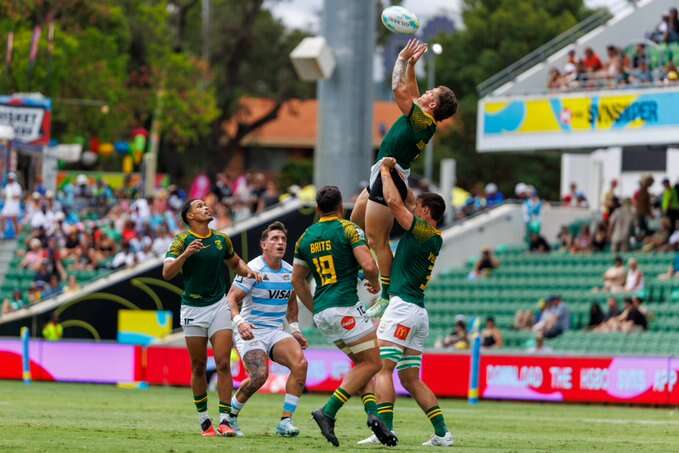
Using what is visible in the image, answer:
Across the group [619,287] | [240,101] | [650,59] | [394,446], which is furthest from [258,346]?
[240,101]

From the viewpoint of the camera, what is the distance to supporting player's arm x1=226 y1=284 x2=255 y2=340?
1474 cm

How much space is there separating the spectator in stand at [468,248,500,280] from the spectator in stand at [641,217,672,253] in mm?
3843

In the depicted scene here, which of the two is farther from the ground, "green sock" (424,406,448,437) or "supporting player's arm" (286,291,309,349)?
"supporting player's arm" (286,291,309,349)

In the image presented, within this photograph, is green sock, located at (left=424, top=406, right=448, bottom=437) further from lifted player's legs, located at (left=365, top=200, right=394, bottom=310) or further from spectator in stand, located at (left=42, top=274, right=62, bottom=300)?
spectator in stand, located at (left=42, top=274, right=62, bottom=300)

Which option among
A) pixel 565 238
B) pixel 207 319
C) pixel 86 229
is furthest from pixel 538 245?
pixel 207 319

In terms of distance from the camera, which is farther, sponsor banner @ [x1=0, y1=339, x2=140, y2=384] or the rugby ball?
sponsor banner @ [x1=0, y1=339, x2=140, y2=384]

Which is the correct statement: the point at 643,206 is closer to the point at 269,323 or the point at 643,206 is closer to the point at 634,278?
the point at 634,278

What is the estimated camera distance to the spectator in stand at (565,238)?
35.6 metres

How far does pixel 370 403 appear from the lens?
14086 mm

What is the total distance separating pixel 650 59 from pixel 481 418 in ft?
50.0

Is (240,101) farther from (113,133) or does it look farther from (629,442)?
(629,442)

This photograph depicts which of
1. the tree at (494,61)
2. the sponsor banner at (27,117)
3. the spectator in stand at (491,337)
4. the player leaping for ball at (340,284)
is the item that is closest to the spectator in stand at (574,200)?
the spectator in stand at (491,337)

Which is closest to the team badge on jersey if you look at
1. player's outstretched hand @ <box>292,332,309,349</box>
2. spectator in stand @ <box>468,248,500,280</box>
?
player's outstretched hand @ <box>292,332,309,349</box>

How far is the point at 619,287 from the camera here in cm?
3159
